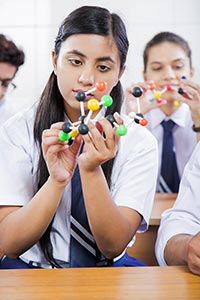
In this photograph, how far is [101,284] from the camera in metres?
1.09

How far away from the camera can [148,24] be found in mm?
3740

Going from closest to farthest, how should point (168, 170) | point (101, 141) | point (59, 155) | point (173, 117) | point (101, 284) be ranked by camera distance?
point (101, 284) < point (101, 141) < point (59, 155) < point (168, 170) < point (173, 117)

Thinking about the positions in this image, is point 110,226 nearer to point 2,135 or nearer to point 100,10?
point 2,135

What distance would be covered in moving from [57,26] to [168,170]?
1399 mm

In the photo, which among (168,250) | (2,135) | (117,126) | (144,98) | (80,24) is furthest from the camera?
(144,98)

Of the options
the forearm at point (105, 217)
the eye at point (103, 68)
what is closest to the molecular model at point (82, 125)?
the forearm at point (105, 217)

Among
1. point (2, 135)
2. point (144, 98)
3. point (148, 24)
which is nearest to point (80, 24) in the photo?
point (2, 135)

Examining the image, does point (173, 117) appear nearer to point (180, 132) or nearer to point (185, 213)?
point (180, 132)

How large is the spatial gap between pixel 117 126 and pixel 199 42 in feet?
8.80

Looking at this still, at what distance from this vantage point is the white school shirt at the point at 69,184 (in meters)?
1.56

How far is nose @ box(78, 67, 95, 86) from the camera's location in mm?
1435

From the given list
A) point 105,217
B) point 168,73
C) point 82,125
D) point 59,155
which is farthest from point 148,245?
point 168,73

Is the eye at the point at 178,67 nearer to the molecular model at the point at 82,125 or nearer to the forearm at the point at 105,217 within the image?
the forearm at the point at 105,217

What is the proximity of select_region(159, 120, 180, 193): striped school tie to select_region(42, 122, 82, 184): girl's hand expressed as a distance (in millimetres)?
1418
